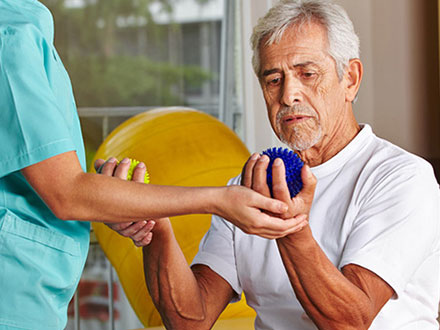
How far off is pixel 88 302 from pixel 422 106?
8.85 feet

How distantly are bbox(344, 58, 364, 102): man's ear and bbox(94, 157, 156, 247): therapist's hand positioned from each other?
0.56 m

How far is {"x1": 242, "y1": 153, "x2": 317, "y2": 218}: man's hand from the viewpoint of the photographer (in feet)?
2.87

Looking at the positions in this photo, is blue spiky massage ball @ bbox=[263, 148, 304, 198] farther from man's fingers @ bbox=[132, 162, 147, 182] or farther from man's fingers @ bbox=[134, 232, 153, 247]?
man's fingers @ bbox=[134, 232, 153, 247]

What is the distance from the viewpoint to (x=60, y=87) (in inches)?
32.3

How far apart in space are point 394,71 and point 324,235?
1050 millimetres

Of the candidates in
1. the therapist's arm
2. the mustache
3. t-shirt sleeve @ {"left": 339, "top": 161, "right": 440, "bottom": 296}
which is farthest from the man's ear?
the therapist's arm

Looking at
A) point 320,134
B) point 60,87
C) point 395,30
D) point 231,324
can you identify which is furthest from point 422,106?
point 60,87

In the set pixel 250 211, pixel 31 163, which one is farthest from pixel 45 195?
pixel 250 211

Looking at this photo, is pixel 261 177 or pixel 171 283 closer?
pixel 261 177

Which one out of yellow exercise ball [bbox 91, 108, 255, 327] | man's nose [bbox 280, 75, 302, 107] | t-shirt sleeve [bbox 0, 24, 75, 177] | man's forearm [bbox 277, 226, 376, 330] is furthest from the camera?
yellow exercise ball [bbox 91, 108, 255, 327]

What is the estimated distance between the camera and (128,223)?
995 millimetres

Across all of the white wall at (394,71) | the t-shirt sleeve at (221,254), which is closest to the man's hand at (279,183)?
the t-shirt sleeve at (221,254)

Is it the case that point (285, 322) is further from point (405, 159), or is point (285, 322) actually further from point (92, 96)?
point (92, 96)

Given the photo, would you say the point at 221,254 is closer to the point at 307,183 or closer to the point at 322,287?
the point at 322,287
